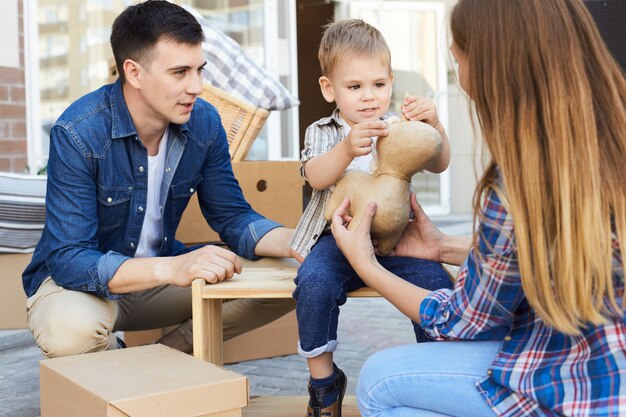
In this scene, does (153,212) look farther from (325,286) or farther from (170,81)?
(325,286)

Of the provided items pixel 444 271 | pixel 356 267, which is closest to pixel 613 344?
pixel 356 267

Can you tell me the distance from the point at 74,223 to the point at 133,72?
508mm

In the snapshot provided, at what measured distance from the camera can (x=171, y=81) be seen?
2.44 m

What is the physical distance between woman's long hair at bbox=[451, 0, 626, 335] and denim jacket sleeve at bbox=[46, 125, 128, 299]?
1213mm

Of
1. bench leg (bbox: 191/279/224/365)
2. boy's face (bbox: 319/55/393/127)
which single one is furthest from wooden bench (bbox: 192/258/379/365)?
boy's face (bbox: 319/55/393/127)

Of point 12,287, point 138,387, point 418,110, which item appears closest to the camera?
point 138,387

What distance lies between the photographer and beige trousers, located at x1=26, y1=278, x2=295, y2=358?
7.43ft

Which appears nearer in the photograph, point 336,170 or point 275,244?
point 336,170

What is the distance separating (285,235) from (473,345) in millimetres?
1007

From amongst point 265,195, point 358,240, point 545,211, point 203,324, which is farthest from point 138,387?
point 265,195

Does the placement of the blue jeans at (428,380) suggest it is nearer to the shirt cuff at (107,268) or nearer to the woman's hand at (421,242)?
the woman's hand at (421,242)

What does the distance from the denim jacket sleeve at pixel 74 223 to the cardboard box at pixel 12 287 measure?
120 cm

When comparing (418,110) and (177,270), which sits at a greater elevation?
(418,110)

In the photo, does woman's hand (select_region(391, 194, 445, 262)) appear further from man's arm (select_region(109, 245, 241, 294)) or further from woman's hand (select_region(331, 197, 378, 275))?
man's arm (select_region(109, 245, 241, 294))
